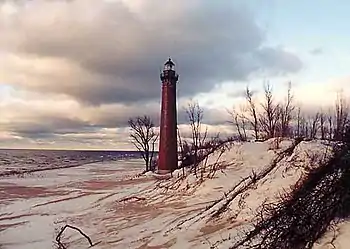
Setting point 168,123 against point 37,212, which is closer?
point 37,212

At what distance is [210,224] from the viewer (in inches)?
620

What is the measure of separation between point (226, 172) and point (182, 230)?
8.37 meters

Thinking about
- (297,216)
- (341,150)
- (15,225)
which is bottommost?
(15,225)

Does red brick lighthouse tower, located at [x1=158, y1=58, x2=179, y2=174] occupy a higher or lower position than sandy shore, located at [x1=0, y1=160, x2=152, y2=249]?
higher

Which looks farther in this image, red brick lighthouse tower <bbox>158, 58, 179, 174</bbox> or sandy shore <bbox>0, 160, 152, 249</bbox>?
red brick lighthouse tower <bbox>158, 58, 179, 174</bbox>

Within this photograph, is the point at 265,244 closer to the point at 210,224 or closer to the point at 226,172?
the point at 210,224

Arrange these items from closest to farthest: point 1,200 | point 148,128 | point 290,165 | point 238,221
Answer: point 238,221, point 290,165, point 1,200, point 148,128

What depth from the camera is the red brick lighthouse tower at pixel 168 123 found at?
35.6m

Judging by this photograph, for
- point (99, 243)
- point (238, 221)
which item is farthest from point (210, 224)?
point (99, 243)

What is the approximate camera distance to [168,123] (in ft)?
117

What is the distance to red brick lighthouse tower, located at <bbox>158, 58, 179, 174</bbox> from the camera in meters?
35.6

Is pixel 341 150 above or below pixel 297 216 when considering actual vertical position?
above

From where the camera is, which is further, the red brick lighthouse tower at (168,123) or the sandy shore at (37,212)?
the red brick lighthouse tower at (168,123)

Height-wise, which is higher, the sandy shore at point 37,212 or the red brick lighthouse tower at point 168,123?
the red brick lighthouse tower at point 168,123
